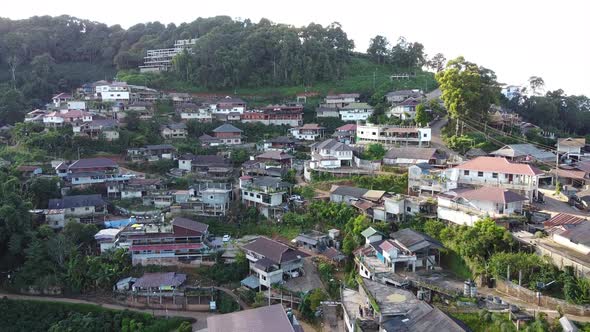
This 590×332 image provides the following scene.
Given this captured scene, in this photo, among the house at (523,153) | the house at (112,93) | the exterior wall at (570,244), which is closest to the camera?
the exterior wall at (570,244)

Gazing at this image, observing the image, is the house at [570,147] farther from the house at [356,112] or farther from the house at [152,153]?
the house at [152,153]

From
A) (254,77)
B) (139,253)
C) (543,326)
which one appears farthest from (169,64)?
(543,326)

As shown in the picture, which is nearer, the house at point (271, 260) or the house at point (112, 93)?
the house at point (271, 260)

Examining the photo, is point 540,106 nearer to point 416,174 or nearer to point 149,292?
point 416,174

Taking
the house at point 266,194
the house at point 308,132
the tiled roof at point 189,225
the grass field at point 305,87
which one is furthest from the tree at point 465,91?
the tiled roof at point 189,225

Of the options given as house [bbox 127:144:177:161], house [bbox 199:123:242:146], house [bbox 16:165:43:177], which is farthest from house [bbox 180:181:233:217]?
house [bbox 16:165:43:177]

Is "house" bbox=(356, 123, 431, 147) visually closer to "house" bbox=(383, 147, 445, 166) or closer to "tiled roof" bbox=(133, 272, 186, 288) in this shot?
"house" bbox=(383, 147, 445, 166)
